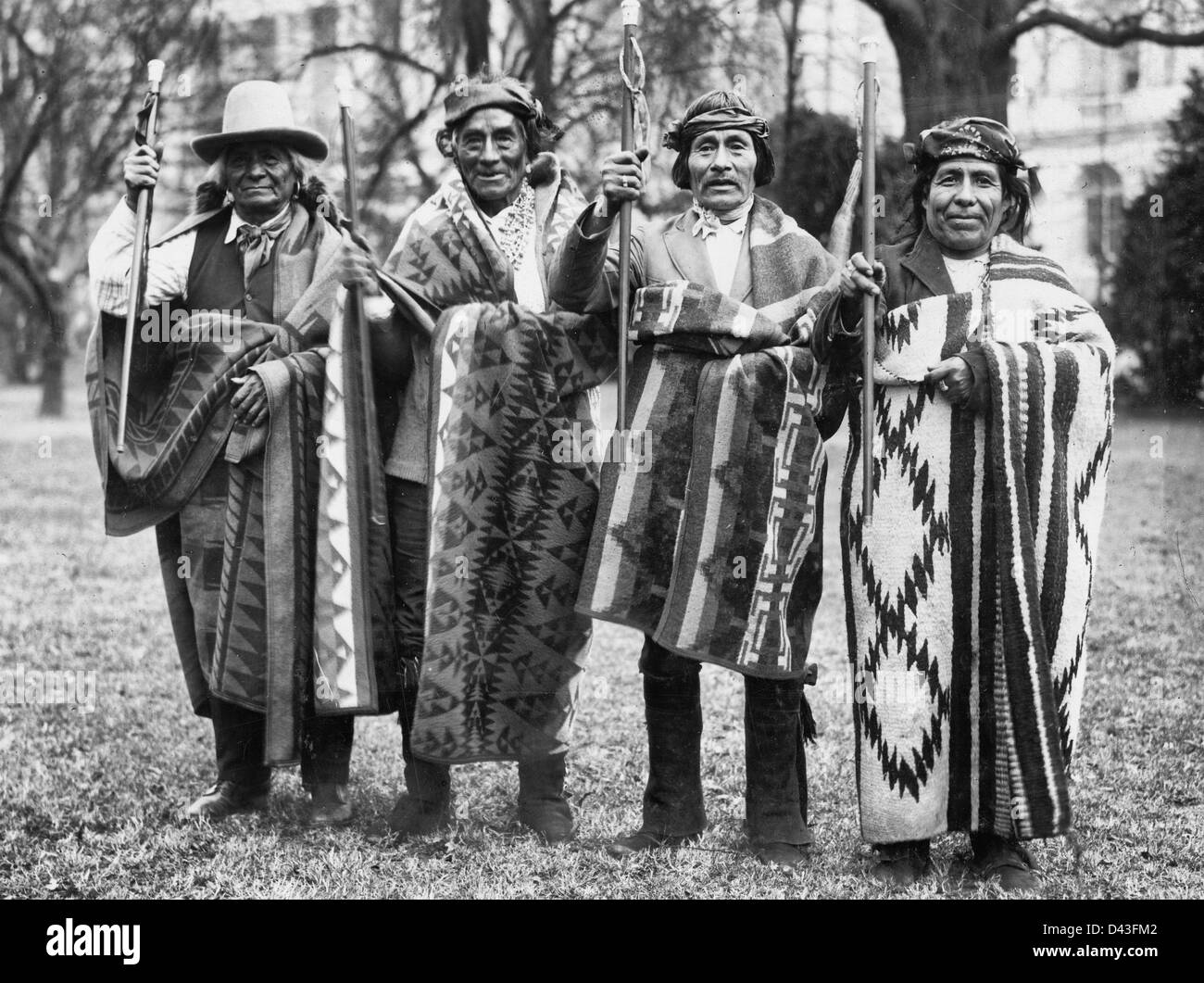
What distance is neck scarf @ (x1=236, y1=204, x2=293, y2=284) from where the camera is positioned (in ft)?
13.7

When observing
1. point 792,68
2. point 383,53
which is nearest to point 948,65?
point 792,68

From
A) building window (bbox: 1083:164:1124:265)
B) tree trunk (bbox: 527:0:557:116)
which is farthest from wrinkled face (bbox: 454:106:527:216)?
building window (bbox: 1083:164:1124:265)

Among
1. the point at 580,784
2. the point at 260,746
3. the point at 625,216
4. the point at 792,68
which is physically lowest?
the point at 580,784

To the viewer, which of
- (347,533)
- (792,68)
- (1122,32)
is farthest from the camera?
(1122,32)

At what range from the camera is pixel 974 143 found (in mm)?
3496

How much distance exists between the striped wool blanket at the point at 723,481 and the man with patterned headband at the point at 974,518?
0.15 meters

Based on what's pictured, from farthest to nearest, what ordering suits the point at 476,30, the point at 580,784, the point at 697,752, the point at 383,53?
the point at 383,53 < the point at 476,30 < the point at 580,784 < the point at 697,752

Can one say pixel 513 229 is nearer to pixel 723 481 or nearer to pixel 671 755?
pixel 723 481

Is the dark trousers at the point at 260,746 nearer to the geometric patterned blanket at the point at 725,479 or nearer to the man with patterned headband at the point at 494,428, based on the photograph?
the man with patterned headband at the point at 494,428

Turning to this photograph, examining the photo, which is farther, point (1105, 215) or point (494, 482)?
point (1105, 215)

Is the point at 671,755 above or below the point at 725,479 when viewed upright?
below

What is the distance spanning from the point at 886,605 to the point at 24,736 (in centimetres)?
326

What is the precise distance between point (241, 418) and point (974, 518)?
6.92 feet
